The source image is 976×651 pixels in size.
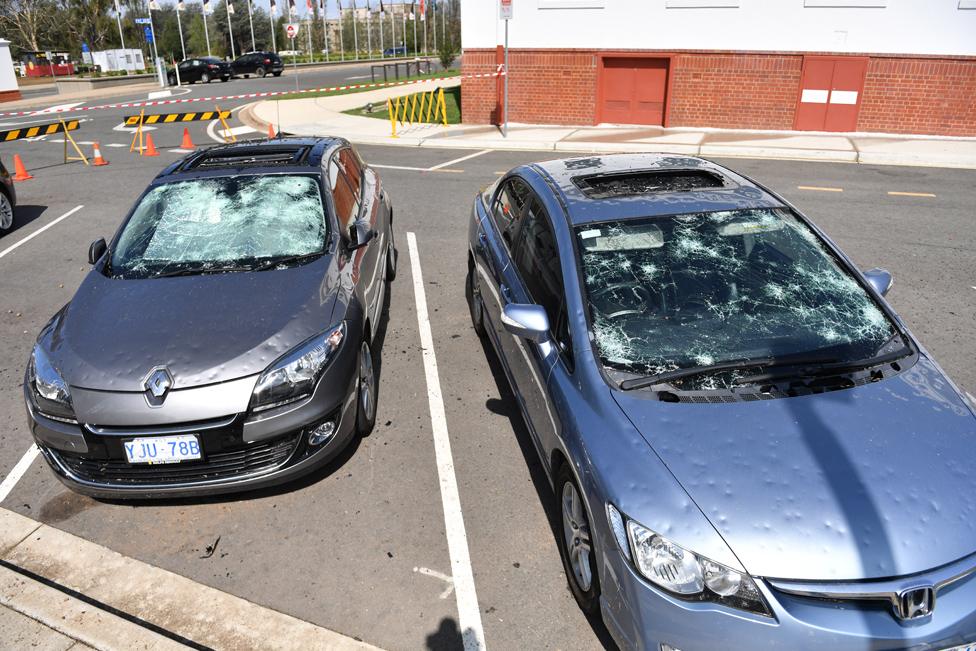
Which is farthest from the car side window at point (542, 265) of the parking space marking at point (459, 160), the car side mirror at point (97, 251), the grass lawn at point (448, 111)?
the grass lawn at point (448, 111)

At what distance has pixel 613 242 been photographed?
3.96 meters

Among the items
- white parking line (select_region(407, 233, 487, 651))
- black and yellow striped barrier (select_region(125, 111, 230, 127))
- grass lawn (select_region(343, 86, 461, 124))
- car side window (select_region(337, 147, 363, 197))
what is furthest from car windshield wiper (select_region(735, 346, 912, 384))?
grass lawn (select_region(343, 86, 461, 124))

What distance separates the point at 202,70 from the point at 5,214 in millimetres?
34866

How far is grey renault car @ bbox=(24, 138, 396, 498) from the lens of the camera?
3.80 metres

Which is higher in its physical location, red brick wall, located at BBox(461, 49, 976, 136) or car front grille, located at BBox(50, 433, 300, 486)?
red brick wall, located at BBox(461, 49, 976, 136)

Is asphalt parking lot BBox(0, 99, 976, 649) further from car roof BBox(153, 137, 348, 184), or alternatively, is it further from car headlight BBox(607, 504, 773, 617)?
car roof BBox(153, 137, 348, 184)

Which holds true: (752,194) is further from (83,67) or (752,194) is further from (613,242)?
(83,67)

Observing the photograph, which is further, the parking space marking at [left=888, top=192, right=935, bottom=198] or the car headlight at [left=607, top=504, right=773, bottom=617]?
the parking space marking at [left=888, top=192, right=935, bottom=198]

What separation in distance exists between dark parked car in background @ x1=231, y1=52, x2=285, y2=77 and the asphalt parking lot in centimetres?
3887

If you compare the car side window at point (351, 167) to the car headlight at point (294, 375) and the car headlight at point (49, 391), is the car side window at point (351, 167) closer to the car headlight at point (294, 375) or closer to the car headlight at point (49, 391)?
the car headlight at point (294, 375)

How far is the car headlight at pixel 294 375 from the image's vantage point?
388 centimetres

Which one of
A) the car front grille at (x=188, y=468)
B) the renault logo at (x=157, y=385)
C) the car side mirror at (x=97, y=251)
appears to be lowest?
the car front grille at (x=188, y=468)

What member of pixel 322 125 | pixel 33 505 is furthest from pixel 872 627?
pixel 322 125

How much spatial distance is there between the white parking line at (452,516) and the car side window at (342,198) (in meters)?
1.27
